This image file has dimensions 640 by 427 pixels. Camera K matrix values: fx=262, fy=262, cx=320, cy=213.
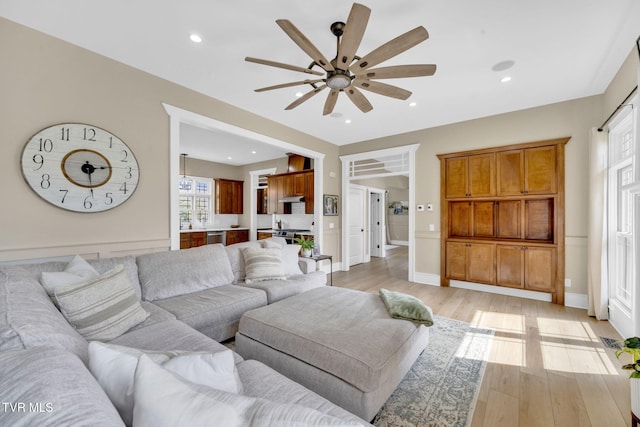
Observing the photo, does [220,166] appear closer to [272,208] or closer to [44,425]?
[272,208]

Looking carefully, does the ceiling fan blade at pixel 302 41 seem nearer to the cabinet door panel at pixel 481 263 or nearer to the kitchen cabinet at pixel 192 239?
the cabinet door panel at pixel 481 263

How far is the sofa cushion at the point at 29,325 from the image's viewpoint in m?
0.90

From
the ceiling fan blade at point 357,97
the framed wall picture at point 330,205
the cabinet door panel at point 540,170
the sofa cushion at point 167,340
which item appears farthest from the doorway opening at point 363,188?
the sofa cushion at point 167,340

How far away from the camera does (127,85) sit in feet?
9.75

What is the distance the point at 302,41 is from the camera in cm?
189

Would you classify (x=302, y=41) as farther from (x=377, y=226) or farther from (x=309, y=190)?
(x=377, y=226)

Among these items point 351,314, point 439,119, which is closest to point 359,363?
point 351,314

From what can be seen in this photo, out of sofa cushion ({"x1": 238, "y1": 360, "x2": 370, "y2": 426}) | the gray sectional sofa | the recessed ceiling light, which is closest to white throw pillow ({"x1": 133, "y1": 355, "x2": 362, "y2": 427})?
the gray sectional sofa

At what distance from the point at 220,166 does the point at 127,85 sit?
4.93 metres

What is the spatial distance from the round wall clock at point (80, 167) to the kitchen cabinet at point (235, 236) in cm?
468

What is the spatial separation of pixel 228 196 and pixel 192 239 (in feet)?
5.59

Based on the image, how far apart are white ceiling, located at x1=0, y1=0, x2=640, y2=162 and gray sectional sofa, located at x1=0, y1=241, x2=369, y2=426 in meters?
2.12

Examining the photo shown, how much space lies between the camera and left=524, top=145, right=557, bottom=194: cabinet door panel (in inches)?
154

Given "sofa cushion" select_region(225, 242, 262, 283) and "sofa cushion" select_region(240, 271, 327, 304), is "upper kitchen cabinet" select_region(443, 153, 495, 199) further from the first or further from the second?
"sofa cushion" select_region(225, 242, 262, 283)
